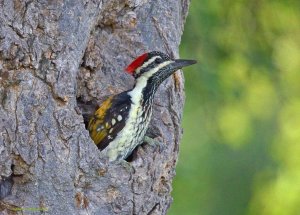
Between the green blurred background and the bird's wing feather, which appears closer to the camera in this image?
the bird's wing feather

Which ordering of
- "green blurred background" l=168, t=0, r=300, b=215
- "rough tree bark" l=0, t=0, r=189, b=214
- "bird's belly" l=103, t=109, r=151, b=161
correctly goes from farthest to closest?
"green blurred background" l=168, t=0, r=300, b=215 < "bird's belly" l=103, t=109, r=151, b=161 < "rough tree bark" l=0, t=0, r=189, b=214

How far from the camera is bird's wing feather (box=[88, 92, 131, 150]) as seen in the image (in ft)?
21.8

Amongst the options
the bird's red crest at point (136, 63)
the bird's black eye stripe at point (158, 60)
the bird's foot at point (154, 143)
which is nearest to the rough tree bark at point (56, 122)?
the bird's foot at point (154, 143)

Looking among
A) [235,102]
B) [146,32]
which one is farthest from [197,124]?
[146,32]

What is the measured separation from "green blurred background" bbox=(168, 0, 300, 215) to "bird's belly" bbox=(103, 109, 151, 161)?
2383 mm

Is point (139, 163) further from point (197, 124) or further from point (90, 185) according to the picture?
point (197, 124)

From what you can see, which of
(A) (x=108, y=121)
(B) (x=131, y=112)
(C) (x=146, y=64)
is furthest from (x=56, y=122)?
(C) (x=146, y=64)

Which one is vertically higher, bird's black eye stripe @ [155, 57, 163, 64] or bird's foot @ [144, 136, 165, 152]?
bird's black eye stripe @ [155, 57, 163, 64]

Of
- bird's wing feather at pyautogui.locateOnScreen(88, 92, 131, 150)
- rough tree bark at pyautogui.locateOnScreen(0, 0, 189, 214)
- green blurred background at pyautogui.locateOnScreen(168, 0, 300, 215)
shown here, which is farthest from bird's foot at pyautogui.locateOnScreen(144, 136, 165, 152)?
green blurred background at pyautogui.locateOnScreen(168, 0, 300, 215)

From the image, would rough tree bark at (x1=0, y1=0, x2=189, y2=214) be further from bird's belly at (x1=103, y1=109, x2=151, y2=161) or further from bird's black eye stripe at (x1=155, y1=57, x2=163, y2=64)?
bird's black eye stripe at (x1=155, y1=57, x2=163, y2=64)

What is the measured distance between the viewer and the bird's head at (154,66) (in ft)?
21.9

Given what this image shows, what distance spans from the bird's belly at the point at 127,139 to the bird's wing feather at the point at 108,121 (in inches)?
1.2

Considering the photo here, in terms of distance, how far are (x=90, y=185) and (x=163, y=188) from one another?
0.69 metres

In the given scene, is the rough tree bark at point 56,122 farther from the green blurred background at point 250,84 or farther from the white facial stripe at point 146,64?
the green blurred background at point 250,84
